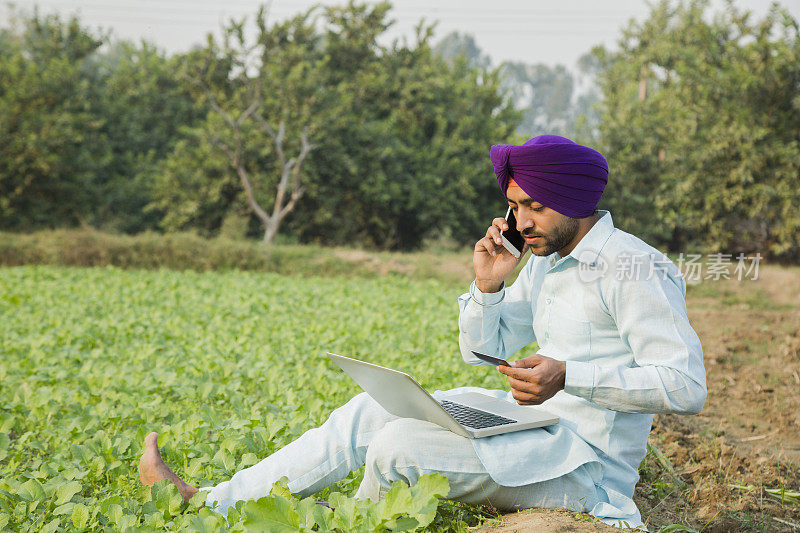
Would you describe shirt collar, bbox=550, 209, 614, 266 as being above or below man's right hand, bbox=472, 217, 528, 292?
above

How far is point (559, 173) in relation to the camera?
7.73 feet

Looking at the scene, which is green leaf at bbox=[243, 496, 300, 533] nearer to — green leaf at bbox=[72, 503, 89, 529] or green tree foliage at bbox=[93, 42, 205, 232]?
green leaf at bbox=[72, 503, 89, 529]

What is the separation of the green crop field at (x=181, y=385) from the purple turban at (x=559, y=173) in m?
1.03

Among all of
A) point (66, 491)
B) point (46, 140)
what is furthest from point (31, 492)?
point (46, 140)

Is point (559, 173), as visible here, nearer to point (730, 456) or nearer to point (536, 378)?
point (536, 378)

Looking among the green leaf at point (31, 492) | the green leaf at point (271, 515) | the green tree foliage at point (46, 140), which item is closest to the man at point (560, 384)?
the green leaf at point (271, 515)

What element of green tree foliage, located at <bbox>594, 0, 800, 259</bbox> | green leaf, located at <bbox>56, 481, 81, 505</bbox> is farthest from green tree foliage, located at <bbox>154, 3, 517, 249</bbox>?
green leaf, located at <bbox>56, 481, 81, 505</bbox>

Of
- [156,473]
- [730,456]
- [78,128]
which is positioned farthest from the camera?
[78,128]

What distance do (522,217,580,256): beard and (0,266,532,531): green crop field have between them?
91cm

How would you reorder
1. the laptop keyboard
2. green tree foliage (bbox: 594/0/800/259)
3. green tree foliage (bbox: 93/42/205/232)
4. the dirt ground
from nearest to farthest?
the laptop keyboard → the dirt ground → green tree foliage (bbox: 594/0/800/259) → green tree foliage (bbox: 93/42/205/232)

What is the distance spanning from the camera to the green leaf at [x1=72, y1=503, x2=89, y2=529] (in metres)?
2.56

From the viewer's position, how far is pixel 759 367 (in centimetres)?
696

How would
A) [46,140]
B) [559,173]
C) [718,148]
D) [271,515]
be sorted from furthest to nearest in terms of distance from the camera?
1. [46,140]
2. [718,148]
3. [559,173]
4. [271,515]

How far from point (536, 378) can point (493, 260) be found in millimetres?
598
